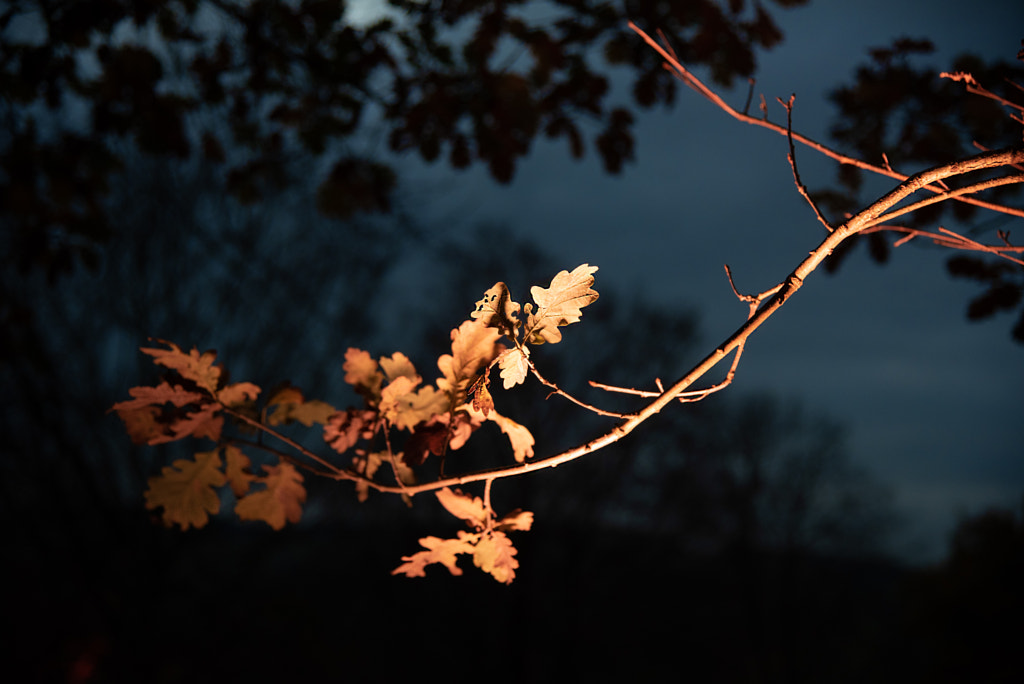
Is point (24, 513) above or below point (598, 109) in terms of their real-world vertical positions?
below

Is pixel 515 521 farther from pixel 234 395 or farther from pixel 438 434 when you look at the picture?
pixel 234 395

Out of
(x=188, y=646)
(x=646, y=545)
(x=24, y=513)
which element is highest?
(x=646, y=545)

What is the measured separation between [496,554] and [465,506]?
0.09m

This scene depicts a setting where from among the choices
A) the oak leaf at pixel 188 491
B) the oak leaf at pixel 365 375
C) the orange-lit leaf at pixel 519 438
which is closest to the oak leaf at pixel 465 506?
the orange-lit leaf at pixel 519 438

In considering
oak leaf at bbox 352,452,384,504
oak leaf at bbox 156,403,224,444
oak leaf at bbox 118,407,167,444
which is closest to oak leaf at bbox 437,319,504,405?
oak leaf at bbox 352,452,384,504

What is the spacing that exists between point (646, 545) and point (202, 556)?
12295 mm

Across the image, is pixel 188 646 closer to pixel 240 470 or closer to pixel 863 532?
pixel 240 470

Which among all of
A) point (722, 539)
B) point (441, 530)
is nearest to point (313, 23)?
point (441, 530)

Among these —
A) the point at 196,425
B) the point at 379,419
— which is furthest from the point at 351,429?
the point at 196,425

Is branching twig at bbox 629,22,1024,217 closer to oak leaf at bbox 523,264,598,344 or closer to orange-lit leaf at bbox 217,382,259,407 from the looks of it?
oak leaf at bbox 523,264,598,344

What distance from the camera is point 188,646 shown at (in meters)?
7.42

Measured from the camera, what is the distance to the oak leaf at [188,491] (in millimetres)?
1076

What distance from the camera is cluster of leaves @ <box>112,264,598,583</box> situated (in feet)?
2.84

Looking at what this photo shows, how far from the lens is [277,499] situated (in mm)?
1143
